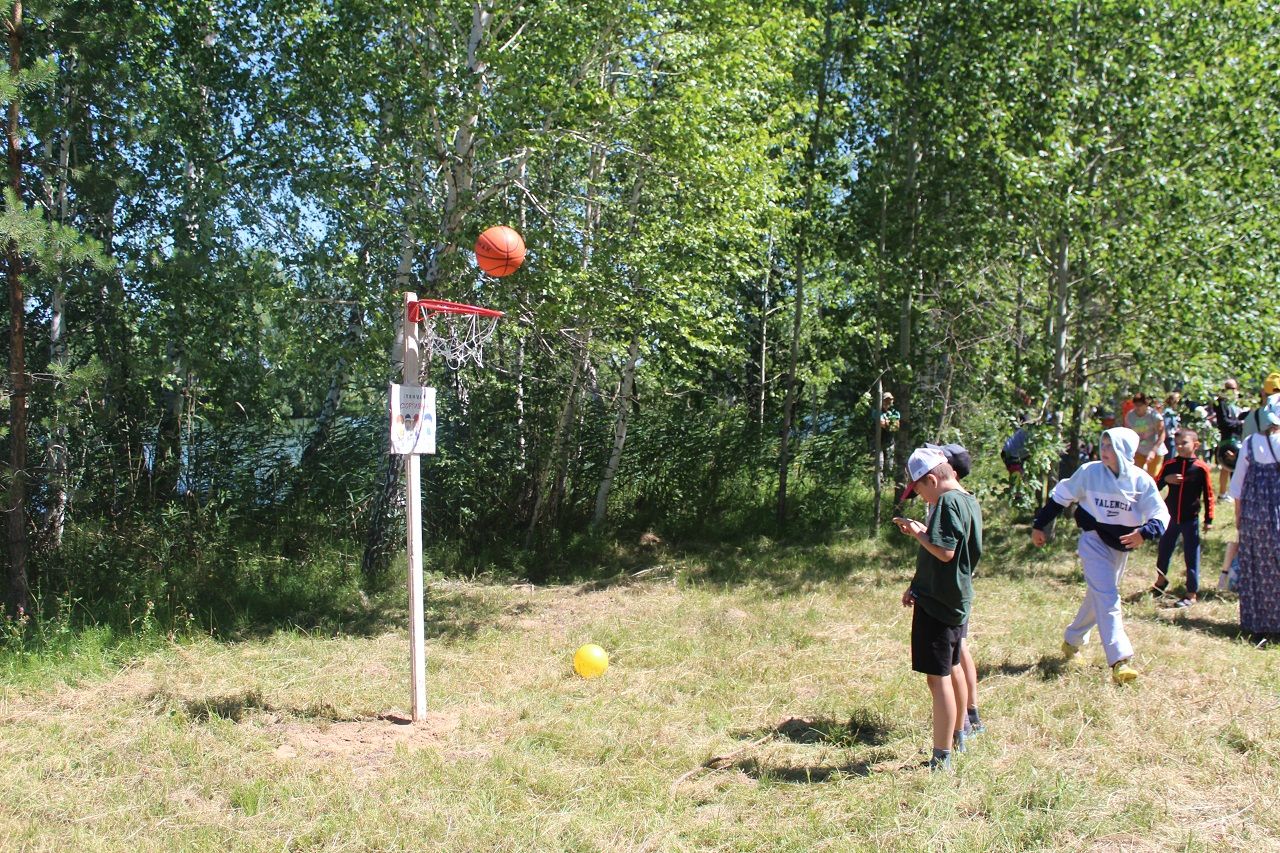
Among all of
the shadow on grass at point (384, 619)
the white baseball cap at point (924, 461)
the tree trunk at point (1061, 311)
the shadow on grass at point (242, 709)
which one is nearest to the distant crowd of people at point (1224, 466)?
the tree trunk at point (1061, 311)

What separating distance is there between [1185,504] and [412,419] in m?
6.68

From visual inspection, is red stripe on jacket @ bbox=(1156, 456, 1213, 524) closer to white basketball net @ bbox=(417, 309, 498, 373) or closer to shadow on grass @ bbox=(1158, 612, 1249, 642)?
shadow on grass @ bbox=(1158, 612, 1249, 642)

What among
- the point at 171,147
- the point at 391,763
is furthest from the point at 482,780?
the point at 171,147

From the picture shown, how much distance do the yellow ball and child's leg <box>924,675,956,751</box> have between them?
265 cm

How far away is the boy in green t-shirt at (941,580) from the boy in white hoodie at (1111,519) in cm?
146

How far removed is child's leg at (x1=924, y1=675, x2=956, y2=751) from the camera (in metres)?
4.50

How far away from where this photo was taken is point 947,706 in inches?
178

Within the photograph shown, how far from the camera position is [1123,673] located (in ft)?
19.1

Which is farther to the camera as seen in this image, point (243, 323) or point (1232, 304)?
point (1232, 304)

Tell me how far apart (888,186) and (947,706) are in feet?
25.6

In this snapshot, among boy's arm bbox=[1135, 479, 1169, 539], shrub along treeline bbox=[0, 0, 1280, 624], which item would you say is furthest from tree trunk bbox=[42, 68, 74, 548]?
boy's arm bbox=[1135, 479, 1169, 539]

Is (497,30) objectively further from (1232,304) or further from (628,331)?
(1232,304)

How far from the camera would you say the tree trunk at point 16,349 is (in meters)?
7.00

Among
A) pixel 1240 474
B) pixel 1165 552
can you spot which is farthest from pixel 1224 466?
pixel 1240 474
